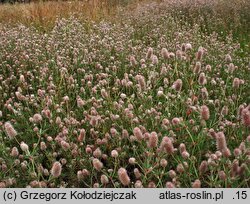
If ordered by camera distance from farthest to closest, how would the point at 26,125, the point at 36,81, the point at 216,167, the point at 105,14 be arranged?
the point at 105,14 < the point at 36,81 < the point at 26,125 < the point at 216,167

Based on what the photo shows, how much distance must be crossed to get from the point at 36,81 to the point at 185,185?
250cm

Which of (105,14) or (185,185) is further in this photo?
(105,14)

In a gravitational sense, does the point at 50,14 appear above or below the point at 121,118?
above

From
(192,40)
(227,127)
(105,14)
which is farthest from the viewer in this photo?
(105,14)

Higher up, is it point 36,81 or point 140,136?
point 140,136

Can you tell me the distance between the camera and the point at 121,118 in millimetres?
3143

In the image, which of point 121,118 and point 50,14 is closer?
point 121,118

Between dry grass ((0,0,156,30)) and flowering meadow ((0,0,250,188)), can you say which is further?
dry grass ((0,0,156,30))

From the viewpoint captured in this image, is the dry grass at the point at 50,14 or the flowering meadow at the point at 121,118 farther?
the dry grass at the point at 50,14

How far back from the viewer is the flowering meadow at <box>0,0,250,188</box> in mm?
2369

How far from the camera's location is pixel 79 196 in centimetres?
218

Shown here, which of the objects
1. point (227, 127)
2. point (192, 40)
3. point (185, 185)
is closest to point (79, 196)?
point (185, 185)

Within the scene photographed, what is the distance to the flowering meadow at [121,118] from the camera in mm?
2369

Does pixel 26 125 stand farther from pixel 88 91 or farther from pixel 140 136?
pixel 140 136
